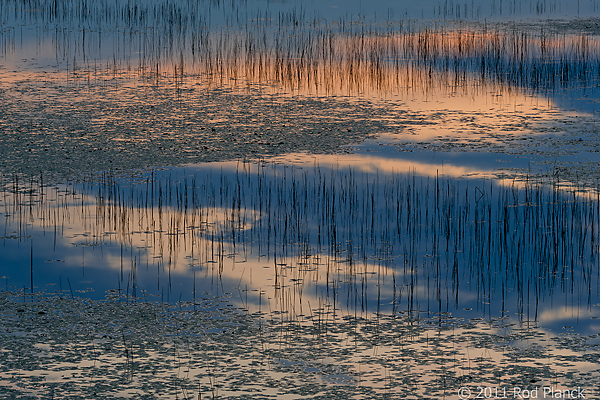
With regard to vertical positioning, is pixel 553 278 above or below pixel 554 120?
below

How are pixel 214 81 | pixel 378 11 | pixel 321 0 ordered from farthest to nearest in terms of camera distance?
pixel 321 0
pixel 378 11
pixel 214 81

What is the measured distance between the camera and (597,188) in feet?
23.9

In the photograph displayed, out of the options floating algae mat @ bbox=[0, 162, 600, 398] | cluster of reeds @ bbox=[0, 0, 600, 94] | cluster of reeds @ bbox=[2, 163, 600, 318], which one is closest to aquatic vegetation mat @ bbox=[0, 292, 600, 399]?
floating algae mat @ bbox=[0, 162, 600, 398]

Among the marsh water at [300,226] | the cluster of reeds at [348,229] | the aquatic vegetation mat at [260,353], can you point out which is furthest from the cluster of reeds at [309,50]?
the aquatic vegetation mat at [260,353]

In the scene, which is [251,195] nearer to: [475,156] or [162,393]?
[475,156]

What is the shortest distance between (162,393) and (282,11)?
16001 millimetres

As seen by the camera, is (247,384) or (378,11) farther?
(378,11)

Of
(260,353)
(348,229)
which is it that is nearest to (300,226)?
(348,229)

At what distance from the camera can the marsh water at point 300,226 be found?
14.6ft

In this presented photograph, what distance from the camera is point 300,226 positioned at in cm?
665

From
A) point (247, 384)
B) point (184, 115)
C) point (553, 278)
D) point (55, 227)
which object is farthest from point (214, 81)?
point (247, 384)

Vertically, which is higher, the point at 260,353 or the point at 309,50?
the point at 309,50

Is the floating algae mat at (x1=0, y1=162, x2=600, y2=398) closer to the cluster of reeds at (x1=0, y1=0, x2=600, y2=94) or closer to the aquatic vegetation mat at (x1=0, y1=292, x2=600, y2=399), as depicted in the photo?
the aquatic vegetation mat at (x1=0, y1=292, x2=600, y2=399)

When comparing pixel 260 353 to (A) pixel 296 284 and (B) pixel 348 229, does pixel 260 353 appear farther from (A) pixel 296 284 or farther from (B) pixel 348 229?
(B) pixel 348 229
